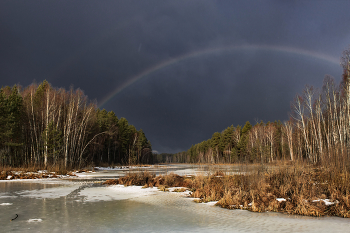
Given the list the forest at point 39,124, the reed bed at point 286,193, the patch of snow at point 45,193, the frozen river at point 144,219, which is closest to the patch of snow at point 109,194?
the patch of snow at point 45,193

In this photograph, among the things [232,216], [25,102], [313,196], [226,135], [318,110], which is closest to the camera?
[232,216]

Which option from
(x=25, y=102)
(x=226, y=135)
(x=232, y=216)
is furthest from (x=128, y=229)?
(x=226, y=135)

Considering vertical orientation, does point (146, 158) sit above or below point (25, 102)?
below

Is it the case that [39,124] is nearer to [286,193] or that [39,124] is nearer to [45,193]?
[45,193]

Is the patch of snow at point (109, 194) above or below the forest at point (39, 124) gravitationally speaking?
below

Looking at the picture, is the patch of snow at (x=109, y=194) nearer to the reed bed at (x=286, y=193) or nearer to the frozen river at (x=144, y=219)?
the frozen river at (x=144, y=219)

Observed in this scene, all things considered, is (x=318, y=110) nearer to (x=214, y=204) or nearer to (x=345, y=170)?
(x=345, y=170)

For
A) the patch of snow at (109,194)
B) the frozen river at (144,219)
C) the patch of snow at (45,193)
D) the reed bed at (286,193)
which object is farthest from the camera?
the patch of snow at (45,193)

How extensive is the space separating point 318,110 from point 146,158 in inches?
2802

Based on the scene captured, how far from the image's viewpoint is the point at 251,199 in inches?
333

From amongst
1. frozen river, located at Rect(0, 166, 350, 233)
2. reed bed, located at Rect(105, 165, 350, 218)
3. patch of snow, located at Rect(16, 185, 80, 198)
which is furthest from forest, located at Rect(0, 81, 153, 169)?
reed bed, located at Rect(105, 165, 350, 218)

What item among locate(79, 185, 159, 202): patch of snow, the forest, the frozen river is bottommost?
locate(79, 185, 159, 202): patch of snow

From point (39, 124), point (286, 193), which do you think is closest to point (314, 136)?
point (286, 193)

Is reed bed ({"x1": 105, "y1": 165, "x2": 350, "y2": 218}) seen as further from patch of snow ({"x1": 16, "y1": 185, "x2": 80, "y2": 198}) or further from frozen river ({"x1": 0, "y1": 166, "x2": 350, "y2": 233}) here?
patch of snow ({"x1": 16, "y1": 185, "x2": 80, "y2": 198})
